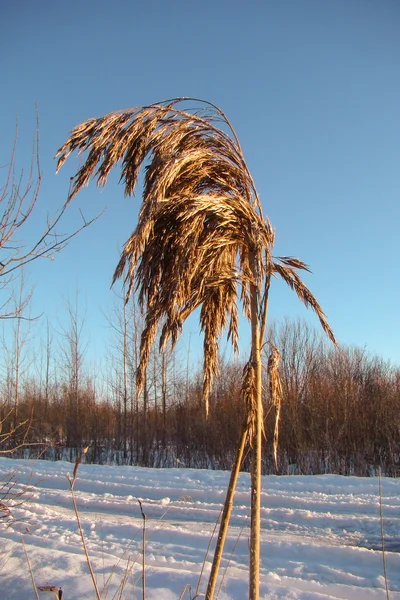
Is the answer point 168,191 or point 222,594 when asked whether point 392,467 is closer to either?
point 222,594

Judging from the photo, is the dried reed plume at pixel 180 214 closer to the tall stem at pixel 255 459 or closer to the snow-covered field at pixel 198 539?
the tall stem at pixel 255 459

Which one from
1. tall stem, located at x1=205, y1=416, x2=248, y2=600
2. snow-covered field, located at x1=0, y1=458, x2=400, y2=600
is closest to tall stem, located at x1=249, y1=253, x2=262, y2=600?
tall stem, located at x1=205, y1=416, x2=248, y2=600

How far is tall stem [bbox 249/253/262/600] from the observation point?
2.08 m

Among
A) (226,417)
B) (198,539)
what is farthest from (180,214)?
(226,417)

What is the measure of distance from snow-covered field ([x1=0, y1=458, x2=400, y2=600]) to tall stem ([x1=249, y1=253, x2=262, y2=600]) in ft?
0.82

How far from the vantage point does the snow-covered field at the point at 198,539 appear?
16.8 ft

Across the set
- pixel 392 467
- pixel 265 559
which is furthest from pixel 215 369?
pixel 392 467

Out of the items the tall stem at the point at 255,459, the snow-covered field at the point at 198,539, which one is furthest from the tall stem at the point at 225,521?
the snow-covered field at the point at 198,539

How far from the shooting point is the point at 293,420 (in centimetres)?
1662

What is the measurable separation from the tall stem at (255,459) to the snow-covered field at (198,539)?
0.25 m

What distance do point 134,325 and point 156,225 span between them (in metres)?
19.8

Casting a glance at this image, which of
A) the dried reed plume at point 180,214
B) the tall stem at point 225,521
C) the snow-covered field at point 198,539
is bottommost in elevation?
the snow-covered field at point 198,539

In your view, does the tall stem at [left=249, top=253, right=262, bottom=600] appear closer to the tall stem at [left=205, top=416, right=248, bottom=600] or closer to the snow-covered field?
the tall stem at [left=205, top=416, right=248, bottom=600]

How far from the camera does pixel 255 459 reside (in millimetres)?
2205
